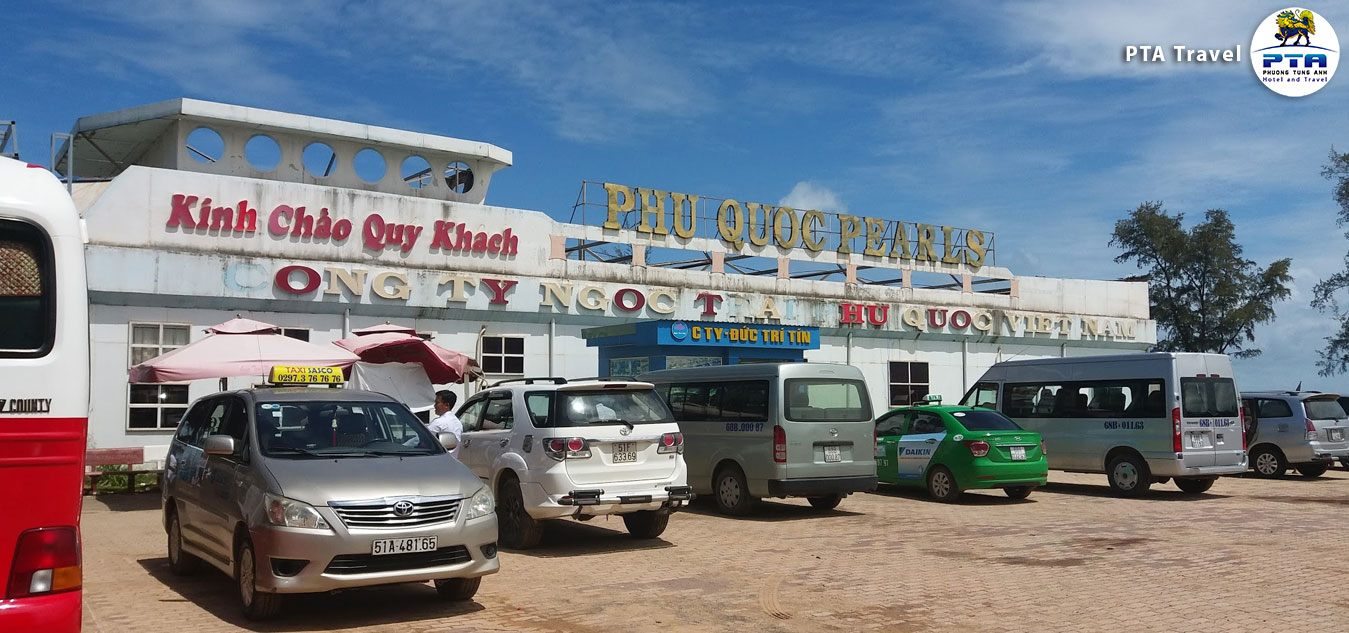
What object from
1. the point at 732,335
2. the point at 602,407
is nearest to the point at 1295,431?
the point at 732,335

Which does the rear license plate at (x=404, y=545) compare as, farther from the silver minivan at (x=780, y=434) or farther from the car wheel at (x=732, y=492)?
the car wheel at (x=732, y=492)

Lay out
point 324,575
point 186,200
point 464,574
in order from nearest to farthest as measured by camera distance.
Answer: point 324,575 < point 464,574 < point 186,200

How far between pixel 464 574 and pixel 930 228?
2630 centimetres

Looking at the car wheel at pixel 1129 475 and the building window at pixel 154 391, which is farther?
the building window at pixel 154 391

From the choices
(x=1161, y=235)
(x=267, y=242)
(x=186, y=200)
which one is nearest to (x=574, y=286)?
(x=267, y=242)

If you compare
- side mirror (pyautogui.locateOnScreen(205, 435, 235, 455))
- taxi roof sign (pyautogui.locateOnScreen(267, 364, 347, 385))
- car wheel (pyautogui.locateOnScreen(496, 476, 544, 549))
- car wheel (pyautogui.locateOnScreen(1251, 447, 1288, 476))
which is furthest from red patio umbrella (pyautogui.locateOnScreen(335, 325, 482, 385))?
car wheel (pyautogui.locateOnScreen(1251, 447, 1288, 476))

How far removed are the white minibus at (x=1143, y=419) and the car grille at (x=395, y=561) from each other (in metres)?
12.6

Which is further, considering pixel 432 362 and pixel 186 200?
pixel 186 200

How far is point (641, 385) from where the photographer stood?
11789mm

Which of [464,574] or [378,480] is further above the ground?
[378,480]

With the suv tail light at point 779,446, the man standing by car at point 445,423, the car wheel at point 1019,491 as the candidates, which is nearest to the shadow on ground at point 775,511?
the suv tail light at point 779,446

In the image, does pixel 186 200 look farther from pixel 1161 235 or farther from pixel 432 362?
pixel 1161 235

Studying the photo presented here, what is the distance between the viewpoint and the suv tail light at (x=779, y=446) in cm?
1373

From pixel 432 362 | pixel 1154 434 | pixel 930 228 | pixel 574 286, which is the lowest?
pixel 1154 434
